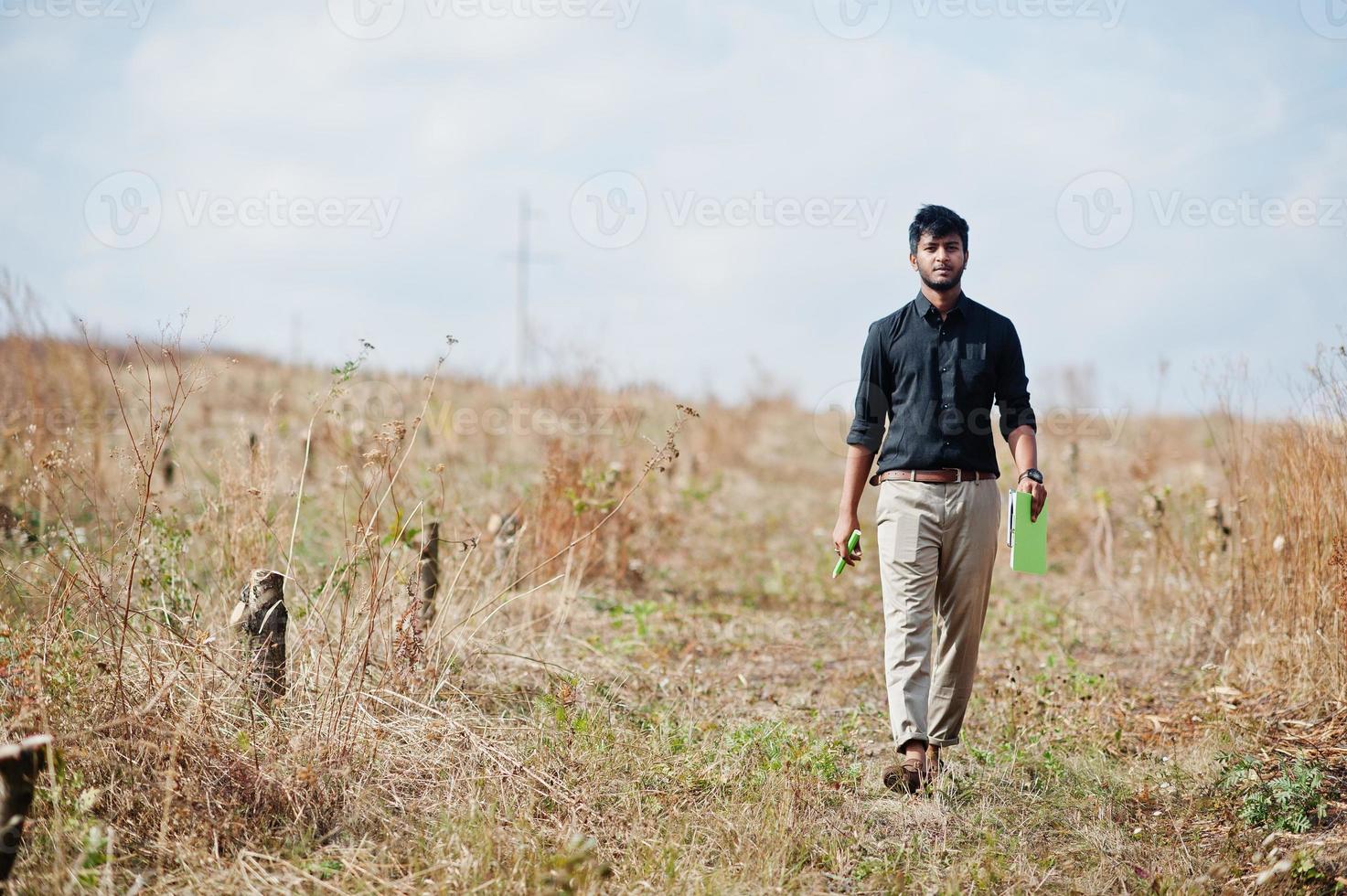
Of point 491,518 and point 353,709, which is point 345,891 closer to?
point 353,709

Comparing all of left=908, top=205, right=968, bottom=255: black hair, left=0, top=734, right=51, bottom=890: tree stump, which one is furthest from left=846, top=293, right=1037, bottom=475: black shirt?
left=0, top=734, right=51, bottom=890: tree stump

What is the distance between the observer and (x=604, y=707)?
11.9 ft

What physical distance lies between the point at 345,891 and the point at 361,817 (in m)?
0.33

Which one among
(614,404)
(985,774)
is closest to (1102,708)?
(985,774)

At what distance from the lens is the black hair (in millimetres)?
3232

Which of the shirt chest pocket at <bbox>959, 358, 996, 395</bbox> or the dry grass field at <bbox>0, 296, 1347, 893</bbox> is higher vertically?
the shirt chest pocket at <bbox>959, 358, 996, 395</bbox>

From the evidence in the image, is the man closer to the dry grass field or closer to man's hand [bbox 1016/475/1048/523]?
man's hand [bbox 1016/475/1048/523]

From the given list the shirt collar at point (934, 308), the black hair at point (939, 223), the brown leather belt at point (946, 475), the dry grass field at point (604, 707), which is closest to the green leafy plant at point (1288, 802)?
the dry grass field at point (604, 707)

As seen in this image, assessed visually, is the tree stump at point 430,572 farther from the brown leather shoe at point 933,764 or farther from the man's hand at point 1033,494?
the man's hand at point 1033,494

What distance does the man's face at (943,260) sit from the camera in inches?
127

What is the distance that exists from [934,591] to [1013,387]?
747mm

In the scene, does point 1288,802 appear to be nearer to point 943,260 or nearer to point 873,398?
point 873,398

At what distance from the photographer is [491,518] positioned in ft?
17.5

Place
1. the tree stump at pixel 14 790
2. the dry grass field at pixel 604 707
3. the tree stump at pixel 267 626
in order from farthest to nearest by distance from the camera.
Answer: the tree stump at pixel 267 626
the dry grass field at pixel 604 707
the tree stump at pixel 14 790
